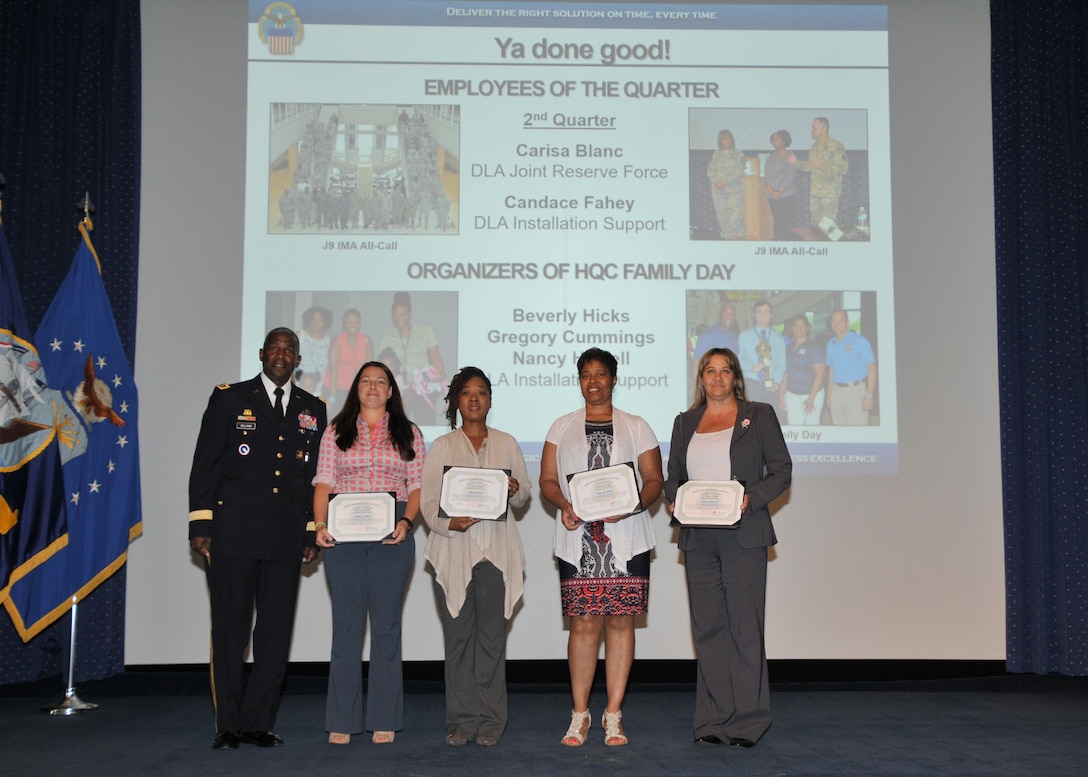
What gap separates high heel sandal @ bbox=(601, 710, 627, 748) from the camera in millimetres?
3715

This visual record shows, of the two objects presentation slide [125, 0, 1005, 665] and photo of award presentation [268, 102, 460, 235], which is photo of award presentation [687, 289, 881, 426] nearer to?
presentation slide [125, 0, 1005, 665]

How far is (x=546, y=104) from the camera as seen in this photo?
5.20m

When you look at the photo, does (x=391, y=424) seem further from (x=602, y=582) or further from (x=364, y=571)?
(x=602, y=582)

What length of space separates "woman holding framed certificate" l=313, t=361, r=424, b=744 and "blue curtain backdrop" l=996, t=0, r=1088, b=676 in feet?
11.0

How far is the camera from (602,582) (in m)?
3.70

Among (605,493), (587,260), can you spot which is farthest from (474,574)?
(587,260)

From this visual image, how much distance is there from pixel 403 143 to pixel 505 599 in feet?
8.65

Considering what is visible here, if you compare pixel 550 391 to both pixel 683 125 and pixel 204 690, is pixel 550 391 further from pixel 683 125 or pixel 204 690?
pixel 204 690

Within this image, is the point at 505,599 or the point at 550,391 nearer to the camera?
the point at 505,599

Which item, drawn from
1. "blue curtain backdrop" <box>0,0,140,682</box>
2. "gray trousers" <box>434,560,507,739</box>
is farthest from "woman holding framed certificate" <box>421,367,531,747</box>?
"blue curtain backdrop" <box>0,0,140,682</box>

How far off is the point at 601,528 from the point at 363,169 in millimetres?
2546

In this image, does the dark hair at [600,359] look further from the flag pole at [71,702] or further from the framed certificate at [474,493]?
the flag pole at [71,702]

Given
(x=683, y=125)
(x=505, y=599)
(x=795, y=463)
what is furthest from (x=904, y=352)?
(x=505, y=599)

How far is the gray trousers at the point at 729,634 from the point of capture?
3719mm
